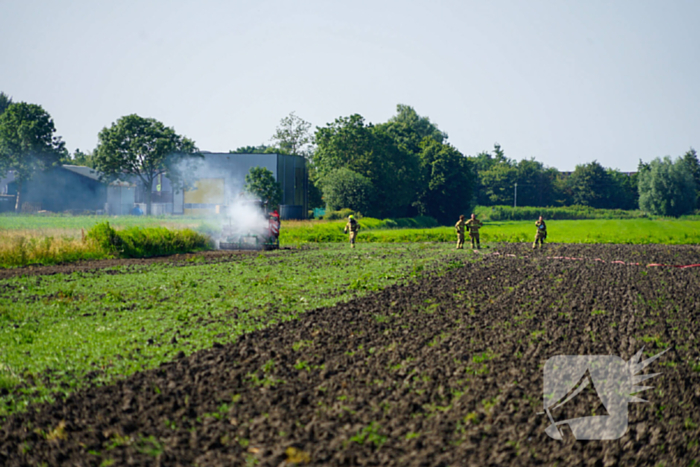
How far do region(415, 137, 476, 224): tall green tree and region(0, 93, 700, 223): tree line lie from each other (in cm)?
16

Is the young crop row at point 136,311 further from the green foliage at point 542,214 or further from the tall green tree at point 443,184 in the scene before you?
the green foliage at point 542,214

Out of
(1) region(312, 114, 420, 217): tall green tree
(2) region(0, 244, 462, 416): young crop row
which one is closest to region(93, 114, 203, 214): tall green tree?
(1) region(312, 114, 420, 217): tall green tree

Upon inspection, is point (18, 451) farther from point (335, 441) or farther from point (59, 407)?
point (335, 441)

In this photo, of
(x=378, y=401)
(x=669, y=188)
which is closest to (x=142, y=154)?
(x=378, y=401)

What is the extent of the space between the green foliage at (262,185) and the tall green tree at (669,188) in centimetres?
7912

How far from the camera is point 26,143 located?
73250mm

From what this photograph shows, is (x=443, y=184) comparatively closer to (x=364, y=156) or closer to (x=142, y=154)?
(x=364, y=156)

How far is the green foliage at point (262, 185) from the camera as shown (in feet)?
203

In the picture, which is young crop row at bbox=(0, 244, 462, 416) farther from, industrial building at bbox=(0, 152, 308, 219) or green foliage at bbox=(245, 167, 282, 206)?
industrial building at bbox=(0, 152, 308, 219)

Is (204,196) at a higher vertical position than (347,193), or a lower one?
lower

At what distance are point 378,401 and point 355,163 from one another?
78539mm

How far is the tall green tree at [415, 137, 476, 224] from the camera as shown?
100m

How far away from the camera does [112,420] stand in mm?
6961

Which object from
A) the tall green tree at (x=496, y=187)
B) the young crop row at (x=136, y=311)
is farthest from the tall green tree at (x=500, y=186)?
the young crop row at (x=136, y=311)
